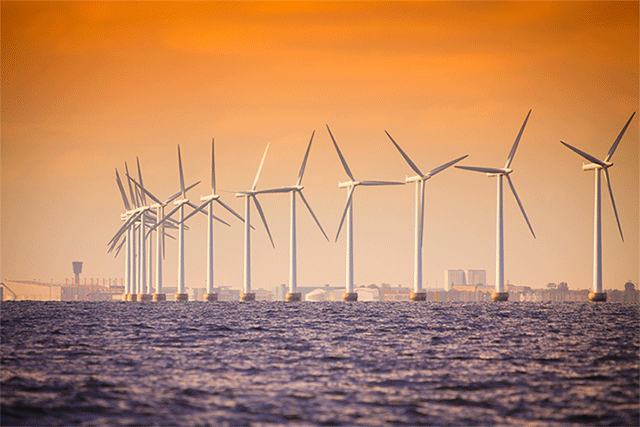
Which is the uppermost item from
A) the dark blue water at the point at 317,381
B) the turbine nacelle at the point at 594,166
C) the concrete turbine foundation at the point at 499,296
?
the turbine nacelle at the point at 594,166

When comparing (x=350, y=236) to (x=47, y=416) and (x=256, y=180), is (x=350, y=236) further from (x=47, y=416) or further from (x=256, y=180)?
(x=47, y=416)

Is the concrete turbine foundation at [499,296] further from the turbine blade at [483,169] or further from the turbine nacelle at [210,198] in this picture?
the turbine nacelle at [210,198]

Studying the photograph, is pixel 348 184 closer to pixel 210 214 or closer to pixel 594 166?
pixel 210 214

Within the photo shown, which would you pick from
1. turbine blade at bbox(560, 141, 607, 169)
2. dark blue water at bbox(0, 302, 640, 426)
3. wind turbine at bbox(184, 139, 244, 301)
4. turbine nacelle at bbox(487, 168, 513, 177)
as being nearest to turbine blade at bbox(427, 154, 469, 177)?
turbine nacelle at bbox(487, 168, 513, 177)

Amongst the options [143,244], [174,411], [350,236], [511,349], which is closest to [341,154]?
[350,236]

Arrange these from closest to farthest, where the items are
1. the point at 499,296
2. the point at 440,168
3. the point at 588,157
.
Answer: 1. the point at 440,168
2. the point at 588,157
3. the point at 499,296

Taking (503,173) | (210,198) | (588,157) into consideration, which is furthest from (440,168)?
(210,198)

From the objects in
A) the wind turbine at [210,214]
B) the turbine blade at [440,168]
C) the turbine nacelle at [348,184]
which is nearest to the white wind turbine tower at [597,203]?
the turbine blade at [440,168]

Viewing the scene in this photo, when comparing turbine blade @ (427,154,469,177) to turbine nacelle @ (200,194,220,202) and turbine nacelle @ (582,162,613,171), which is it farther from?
turbine nacelle @ (200,194,220,202)

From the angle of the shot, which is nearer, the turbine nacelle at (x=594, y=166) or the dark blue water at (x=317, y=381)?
the dark blue water at (x=317, y=381)
